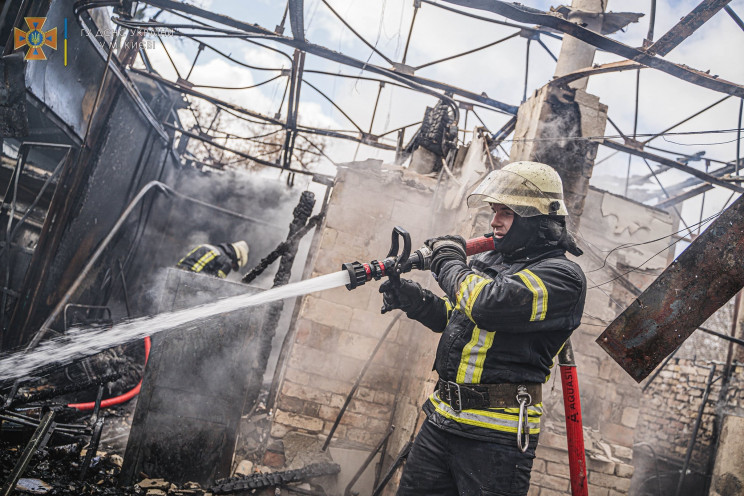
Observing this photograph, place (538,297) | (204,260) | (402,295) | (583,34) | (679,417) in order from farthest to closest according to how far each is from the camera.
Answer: (679,417)
(204,260)
(583,34)
(402,295)
(538,297)

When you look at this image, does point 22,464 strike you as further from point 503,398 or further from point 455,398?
point 503,398

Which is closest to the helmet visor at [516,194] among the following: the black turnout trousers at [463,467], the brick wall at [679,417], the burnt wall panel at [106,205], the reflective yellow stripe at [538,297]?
the reflective yellow stripe at [538,297]

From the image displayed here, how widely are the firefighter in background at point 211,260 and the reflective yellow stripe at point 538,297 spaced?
555 cm

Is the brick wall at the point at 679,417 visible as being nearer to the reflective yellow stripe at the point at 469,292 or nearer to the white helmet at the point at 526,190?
the white helmet at the point at 526,190

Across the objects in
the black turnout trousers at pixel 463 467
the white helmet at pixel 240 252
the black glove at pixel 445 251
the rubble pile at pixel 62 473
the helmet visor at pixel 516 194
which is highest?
the helmet visor at pixel 516 194

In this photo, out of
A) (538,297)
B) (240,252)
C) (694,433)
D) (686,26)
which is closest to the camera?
(538,297)

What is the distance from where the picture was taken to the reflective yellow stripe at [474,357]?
2.20 meters

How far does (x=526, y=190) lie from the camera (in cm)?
242

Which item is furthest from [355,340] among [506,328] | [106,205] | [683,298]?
[106,205]

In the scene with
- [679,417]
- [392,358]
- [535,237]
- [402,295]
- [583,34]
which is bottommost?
[679,417]

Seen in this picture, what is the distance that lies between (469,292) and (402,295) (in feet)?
2.06

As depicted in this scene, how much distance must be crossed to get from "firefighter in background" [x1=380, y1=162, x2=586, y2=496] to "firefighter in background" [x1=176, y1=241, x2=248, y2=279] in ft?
16.8

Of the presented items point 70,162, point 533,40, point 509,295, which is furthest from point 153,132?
point 509,295

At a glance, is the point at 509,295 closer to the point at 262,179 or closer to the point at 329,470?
the point at 329,470
